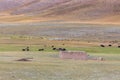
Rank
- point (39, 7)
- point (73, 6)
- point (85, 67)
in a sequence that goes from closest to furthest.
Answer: point (85, 67), point (73, 6), point (39, 7)

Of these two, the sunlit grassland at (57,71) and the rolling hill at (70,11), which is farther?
the rolling hill at (70,11)

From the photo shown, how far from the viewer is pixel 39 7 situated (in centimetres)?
16250

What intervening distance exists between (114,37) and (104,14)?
5676 centimetres

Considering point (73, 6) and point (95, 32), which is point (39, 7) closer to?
point (73, 6)

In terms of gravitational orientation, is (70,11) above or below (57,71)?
above

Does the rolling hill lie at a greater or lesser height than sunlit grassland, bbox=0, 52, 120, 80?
greater

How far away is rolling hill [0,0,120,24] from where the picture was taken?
124725 millimetres

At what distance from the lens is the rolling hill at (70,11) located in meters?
125

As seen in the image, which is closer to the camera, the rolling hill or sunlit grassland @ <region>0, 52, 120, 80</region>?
sunlit grassland @ <region>0, 52, 120, 80</region>

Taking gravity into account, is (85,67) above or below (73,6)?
below

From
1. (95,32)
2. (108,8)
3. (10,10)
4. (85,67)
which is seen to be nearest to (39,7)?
(10,10)

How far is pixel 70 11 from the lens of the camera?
138 m

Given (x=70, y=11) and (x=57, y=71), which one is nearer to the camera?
(x=57, y=71)

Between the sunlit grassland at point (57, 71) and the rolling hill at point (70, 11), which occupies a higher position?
the rolling hill at point (70, 11)
